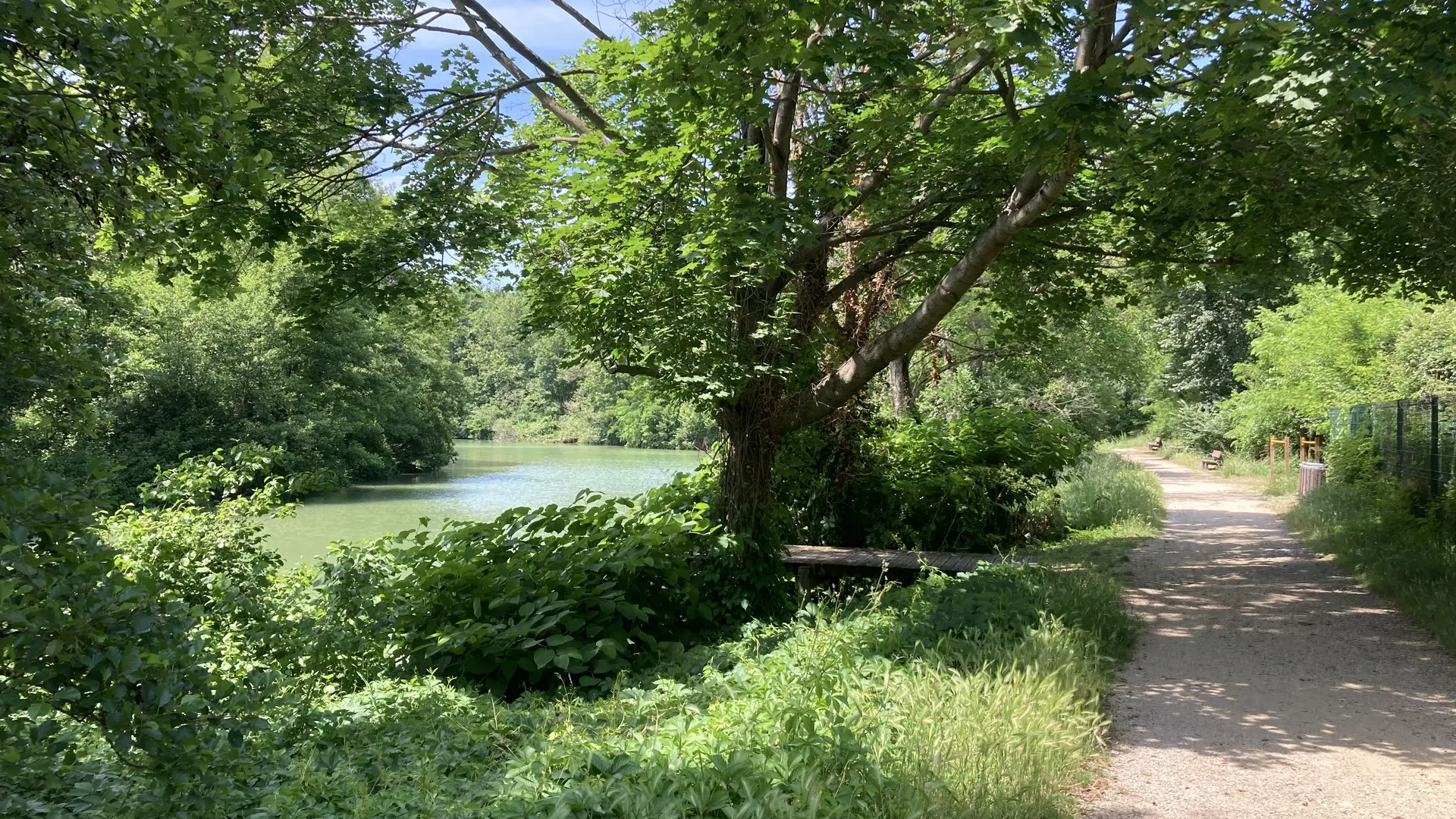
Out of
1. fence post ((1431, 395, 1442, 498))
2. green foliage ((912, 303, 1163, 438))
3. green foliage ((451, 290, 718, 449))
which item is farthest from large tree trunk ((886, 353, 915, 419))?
green foliage ((451, 290, 718, 449))

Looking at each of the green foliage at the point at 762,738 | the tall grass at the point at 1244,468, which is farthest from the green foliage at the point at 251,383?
the tall grass at the point at 1244,468

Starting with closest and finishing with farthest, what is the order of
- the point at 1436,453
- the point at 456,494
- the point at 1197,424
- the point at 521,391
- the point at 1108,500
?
the point at 1436,453 → the point at 1108,500 → the point at 456,494 → the point at 1197,424 → the point at 521,391

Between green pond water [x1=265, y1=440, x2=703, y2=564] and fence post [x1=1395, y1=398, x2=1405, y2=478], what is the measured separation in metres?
10.4

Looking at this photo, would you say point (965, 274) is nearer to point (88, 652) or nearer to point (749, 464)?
point (749, 464)

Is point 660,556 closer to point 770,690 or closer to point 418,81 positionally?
point 770,690

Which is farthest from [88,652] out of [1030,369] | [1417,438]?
[1030,369]

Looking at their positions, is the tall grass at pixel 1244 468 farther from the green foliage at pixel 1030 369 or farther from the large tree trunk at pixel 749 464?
the large tree trunk at pixel 749 464

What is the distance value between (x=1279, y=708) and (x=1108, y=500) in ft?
39.3

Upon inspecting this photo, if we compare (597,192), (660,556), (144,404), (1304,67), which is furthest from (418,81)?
(144,404)

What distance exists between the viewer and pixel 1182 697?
5930 mm

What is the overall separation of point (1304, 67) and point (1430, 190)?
341 cm

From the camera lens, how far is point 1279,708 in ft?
18.8

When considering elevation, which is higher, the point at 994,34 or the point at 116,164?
the point at 994,34

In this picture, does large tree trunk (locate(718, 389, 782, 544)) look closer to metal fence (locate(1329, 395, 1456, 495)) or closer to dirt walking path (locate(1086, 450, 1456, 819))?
dirt walking path (locate(1086, 450, 1456, 819))
